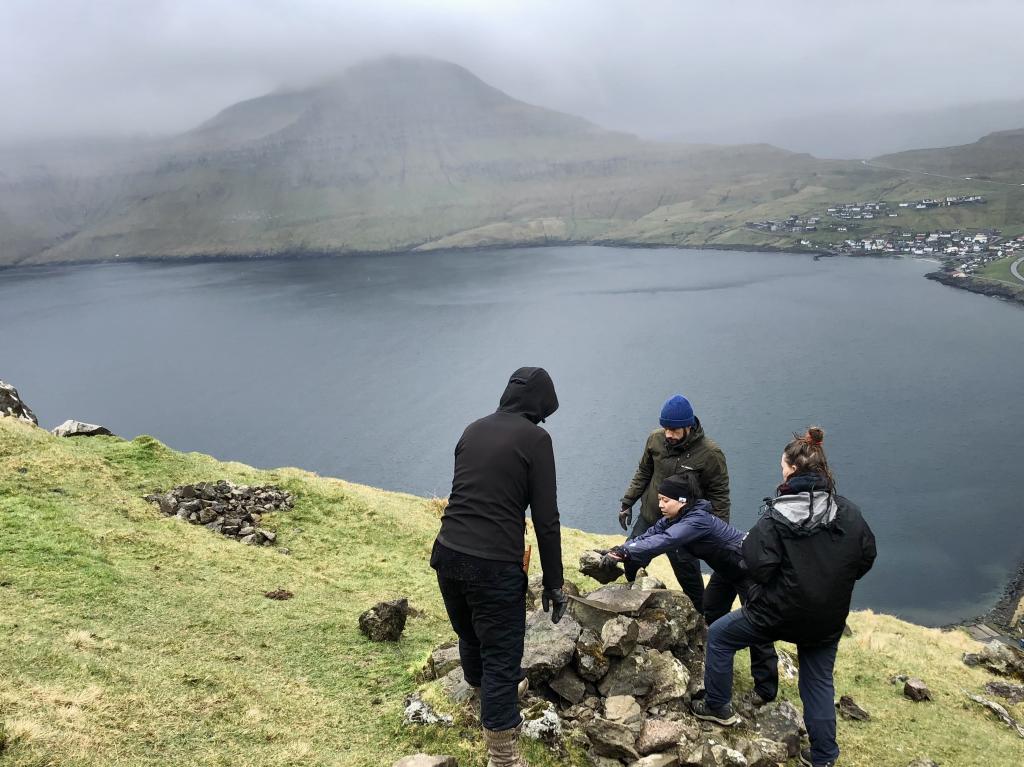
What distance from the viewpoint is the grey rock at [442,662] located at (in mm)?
8242

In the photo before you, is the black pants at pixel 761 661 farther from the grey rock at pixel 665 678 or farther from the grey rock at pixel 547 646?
the grey rock at pixel 547 646

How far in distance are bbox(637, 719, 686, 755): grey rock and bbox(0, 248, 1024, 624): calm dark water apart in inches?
2019

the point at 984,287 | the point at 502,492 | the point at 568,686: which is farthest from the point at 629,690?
the point at 984,287

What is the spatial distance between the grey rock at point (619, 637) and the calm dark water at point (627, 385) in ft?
165

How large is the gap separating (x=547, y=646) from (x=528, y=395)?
3.59 metres

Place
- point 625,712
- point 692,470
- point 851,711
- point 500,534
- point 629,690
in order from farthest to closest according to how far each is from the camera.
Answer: point 851,711 < point 692,470 < point 629,690 < point 625,712 < point 500,534

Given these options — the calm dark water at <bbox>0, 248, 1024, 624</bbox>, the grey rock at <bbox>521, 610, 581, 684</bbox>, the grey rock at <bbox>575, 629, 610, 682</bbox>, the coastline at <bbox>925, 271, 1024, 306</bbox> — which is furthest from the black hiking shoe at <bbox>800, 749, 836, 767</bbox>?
the coastline at <bbox>925, 271, 1024, 306</bbox>

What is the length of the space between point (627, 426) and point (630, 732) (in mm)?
74414

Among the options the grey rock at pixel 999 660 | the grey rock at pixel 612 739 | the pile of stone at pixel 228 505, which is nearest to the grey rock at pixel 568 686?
the grey rock at pixel 612 739

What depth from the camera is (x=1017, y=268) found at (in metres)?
159

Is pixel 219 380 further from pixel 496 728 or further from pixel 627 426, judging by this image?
pixel 496 728

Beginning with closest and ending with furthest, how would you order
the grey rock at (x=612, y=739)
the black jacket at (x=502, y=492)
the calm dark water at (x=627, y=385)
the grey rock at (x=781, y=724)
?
the black jacket at (x=502, y=492) → the grey rock at (x=612, y=739) → the grey rock at (x=781, y=724) → the calm dark water at (x=627, y=385)

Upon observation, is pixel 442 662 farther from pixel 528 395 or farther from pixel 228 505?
pixel 228 505

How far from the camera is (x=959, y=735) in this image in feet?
32.3
